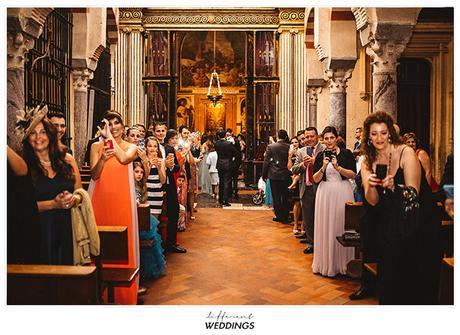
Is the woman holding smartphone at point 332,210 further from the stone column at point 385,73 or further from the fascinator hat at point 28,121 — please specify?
the fascinator hat at point 28,121

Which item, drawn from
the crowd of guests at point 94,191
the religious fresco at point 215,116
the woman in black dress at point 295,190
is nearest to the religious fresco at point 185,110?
the religious fresco at point 215,116

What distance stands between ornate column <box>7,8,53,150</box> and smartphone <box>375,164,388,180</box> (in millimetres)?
2408

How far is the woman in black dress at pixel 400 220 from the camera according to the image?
3227 mm

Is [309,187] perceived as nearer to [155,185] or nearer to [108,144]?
[155,185]

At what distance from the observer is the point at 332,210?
5254 millimetres

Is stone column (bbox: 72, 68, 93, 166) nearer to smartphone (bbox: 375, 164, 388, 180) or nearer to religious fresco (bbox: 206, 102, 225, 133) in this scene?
smartphone (bbox: 375, 164, 388, 180)

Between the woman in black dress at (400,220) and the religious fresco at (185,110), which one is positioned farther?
the religious fresco at (185,110)

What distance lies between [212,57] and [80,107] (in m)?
13.3

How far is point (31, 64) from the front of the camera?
24.8 ft

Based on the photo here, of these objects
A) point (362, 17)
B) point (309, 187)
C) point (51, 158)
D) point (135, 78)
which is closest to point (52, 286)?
point (51, 158)

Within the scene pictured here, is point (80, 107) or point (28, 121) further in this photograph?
point (80, 107)

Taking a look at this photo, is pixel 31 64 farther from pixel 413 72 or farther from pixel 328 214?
Result: pixel 413 72

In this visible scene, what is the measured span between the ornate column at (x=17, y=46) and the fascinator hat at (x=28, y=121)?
25 cm
